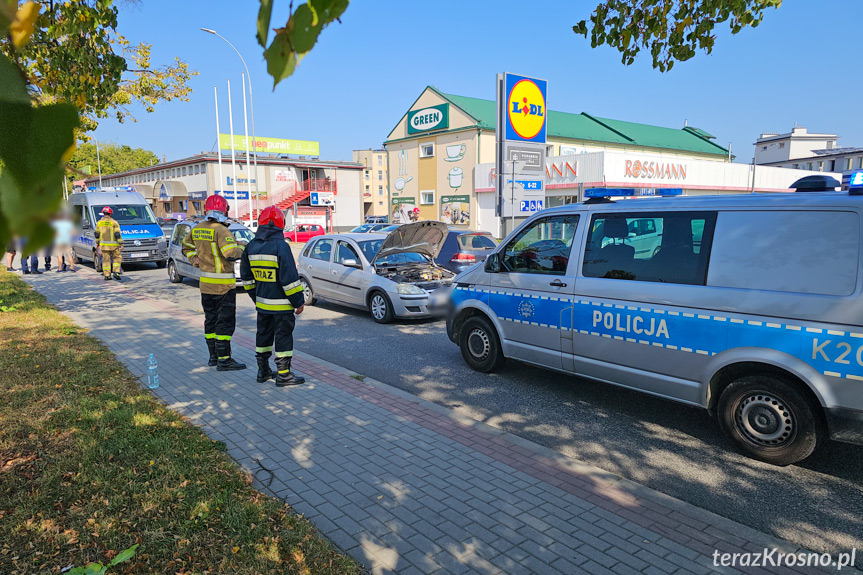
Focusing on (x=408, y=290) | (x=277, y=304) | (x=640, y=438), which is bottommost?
(x=640, y=438)

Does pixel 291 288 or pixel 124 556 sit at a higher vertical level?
pixel 291 288

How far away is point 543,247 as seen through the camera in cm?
605

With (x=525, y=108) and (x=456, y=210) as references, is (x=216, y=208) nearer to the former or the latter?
(x=525, y=108)

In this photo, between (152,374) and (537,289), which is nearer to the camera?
(537,289)

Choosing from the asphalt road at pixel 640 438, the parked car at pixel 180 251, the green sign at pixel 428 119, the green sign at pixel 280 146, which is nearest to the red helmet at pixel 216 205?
the asphalt road at pixel 640 438

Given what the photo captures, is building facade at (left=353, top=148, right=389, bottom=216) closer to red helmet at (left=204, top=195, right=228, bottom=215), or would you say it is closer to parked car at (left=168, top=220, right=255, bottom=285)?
parked car at (left=168, top=220, right=255, bottom=285)

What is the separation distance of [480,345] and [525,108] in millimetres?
8459

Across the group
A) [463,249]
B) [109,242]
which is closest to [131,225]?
[109,242]

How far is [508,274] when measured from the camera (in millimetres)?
6312

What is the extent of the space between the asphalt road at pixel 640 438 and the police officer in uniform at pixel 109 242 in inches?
381

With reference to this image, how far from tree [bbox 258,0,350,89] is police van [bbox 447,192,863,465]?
4.27 m

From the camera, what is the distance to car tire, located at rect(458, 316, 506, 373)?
664cm

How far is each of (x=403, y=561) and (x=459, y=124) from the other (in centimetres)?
3468

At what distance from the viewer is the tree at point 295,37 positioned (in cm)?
101
